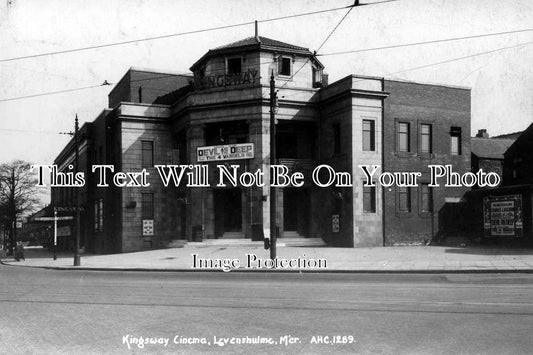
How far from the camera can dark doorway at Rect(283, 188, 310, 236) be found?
3432cm

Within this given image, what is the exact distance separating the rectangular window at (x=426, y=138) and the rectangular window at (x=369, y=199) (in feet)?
13.9

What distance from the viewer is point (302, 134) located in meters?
35.2

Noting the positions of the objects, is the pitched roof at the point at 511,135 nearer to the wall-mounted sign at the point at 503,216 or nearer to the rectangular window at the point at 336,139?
the wall-mounted sign at the point at 503,216

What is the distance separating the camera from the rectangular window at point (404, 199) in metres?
32.3

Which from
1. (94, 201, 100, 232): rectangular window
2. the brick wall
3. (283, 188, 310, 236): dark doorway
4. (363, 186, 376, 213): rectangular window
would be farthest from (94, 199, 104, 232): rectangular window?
the brick wall

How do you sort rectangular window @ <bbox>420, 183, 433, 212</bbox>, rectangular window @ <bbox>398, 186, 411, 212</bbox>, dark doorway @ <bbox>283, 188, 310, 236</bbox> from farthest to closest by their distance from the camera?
1. dark doorway @ <bbox>283, 188, 310, 236</bbox>
2. rectangular window @ <bbox>420, 183, 433, 212</bbox>
3. rectangular window @ <bbox>398, 186, 411, 212</bbox>

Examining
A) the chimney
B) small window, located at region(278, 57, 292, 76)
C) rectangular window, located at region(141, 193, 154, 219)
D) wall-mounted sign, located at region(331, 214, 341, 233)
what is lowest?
wall-mounted sign, located at region(331, 214, 341, 233)

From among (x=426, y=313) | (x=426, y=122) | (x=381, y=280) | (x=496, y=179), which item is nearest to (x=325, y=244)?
(x=426, y=122)

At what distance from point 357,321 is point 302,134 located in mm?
25918

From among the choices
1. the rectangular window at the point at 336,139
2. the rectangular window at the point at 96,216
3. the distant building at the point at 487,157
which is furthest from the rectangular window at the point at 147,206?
the distant building at the point at 487,157

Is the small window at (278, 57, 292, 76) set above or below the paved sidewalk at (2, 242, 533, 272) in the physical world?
above

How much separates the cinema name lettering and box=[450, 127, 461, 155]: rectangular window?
12202mm

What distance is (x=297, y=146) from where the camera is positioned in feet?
115

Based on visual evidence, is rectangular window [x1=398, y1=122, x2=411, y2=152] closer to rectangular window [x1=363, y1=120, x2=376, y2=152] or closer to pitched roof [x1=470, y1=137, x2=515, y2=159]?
rectangular window [x1=363, y1=120, x2=376, y2=152]
